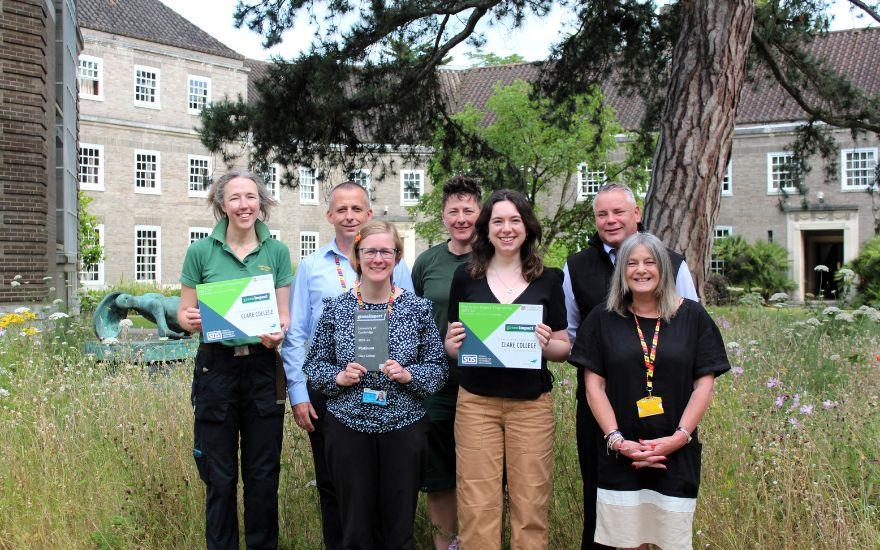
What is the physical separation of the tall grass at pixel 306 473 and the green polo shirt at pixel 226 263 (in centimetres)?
153

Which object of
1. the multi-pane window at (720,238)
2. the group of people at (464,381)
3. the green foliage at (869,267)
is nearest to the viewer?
the group of people at (464,381)

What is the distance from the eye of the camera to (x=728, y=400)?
17.7 feet

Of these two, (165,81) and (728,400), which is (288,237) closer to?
(165,81)

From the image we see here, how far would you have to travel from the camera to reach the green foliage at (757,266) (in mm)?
33719

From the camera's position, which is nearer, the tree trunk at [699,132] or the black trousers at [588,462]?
the black trousers at [588,462]

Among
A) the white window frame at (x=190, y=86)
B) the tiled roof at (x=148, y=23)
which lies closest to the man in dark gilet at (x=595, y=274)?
the tiled roof at (x=148, y=23)

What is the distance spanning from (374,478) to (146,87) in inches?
1526

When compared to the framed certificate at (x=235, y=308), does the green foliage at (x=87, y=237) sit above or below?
above

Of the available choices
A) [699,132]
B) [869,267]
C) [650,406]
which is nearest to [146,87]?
[869,267]

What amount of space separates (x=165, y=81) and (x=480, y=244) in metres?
38.6

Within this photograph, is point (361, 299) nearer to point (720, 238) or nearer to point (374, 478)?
point (374, 478)

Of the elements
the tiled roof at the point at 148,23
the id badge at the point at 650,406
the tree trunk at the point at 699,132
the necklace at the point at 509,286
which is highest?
the tiled roof at the point at 148,23

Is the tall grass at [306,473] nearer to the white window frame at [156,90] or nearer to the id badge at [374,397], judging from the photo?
the id badge at [374,397]

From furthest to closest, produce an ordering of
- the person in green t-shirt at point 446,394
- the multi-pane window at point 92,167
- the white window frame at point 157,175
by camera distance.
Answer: the white window frame at point 157,175 < the multi-pane window at point 92,167 < the person in green t-shirt at point 446,394
